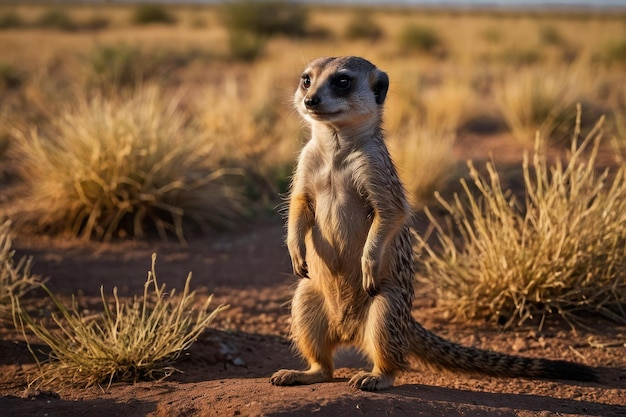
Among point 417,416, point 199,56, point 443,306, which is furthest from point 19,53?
point 417,416

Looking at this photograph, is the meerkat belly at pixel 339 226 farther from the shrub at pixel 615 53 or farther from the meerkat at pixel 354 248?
the shrub at pixel 615 53

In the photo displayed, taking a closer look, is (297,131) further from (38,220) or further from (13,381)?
(13,381)

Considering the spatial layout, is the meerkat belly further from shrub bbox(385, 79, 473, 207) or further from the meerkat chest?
shrub bbox(385, 79, 473, 207)

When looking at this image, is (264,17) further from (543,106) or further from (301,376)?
(301,376)

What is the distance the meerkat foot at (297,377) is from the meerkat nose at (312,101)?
4.65ft

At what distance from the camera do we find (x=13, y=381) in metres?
4.58

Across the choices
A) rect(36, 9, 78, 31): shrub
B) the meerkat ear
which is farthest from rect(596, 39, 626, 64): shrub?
rect(36, 9, 78, 31): shrub

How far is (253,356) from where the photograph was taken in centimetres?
517

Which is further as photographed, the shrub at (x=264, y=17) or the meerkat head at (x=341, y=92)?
the shrub at (x=264, y=17)

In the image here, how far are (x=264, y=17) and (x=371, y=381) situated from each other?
24966 millimetres

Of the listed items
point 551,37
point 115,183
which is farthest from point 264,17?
point 115,183

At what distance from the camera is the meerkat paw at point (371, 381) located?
399cm

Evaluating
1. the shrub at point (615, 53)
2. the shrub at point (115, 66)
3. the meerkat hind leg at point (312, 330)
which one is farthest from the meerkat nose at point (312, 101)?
the shrub at point (615, 53)

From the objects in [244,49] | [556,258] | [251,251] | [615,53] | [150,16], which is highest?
[150,16]
